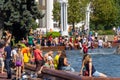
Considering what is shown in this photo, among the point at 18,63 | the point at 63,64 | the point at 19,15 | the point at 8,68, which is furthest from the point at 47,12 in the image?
the point at 63,64

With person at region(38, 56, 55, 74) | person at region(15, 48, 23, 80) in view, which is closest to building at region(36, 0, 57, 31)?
person at region(38, 56, 55, 74)

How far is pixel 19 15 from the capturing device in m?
47.3

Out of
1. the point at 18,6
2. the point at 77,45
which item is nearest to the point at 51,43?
the point at 77,45

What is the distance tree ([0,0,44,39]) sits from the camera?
46312 millimetres

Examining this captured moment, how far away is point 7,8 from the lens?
158 ft

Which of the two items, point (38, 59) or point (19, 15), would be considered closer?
point (38, 59)

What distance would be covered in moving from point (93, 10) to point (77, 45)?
Answer: 3284 cm

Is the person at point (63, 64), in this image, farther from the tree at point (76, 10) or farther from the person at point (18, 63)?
the tree at point (76, 10)

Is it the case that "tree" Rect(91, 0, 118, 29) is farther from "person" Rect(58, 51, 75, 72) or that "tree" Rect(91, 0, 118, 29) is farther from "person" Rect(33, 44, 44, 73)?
"person" Rect(58, 51, 75, 72)

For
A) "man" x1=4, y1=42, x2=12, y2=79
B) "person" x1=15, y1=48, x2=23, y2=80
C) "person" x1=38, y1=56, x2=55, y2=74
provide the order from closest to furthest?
"person" x1=15, y1=48, x2=23, y2=80, "person" x1=38, y1=56, x2=55, y2=74, "man" x1=4, y1=42, x2=12, y2=79

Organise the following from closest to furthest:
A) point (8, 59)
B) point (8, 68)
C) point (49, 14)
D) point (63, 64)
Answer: point (63, 64) < point (8, 68) < point (8, 59) < point (49, 14)

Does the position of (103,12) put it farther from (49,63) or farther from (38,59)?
(38,59)

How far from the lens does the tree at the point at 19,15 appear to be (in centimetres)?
4631

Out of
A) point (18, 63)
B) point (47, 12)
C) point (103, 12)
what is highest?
point (18, 63)
